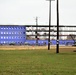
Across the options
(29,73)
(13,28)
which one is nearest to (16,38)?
(13,28)

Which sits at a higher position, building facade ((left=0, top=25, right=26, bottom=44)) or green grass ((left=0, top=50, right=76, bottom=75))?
green grass ((left=0, top=50, right=76, bottom=75))

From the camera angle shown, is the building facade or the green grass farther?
the building facade

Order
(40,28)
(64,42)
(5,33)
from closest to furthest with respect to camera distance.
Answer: (5,33)
(64,42)
(40,28)

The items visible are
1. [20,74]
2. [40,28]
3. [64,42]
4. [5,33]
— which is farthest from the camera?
[40,28]

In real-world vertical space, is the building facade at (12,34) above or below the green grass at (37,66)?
below

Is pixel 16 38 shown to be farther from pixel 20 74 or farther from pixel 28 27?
pixel 20 74

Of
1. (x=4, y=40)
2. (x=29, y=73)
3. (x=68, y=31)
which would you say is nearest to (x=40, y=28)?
(x=68, y=31)

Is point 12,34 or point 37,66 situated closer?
point 37,66

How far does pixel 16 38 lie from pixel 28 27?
42.4 feet

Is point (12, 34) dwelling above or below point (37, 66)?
below

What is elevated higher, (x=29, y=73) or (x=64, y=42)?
(x=29, y=73)

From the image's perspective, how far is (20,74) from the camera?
16.0 m

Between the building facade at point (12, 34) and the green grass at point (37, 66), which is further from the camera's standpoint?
the building facade at point (12, 34)

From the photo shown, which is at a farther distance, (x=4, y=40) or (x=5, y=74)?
(x=4, y=40)
